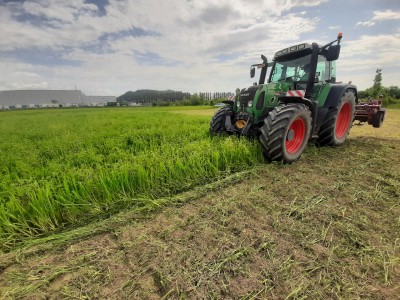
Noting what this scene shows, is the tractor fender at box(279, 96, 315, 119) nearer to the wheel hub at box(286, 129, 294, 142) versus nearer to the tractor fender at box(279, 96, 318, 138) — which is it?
the tractor fender at box(279, 96, 318, 138)

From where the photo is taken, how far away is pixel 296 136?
15.1 ft

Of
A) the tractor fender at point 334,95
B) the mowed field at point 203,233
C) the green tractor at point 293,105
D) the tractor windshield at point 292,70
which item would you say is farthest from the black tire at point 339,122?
the mowed field at point 203,233

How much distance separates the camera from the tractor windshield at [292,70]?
201 inches

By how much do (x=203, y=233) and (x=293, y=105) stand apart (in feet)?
9.84

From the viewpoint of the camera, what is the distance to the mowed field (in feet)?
5.57

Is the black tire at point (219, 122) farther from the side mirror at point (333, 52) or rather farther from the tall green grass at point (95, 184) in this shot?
the side mirror at point (333, 52)

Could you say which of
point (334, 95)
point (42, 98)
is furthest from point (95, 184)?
point (42, 98)

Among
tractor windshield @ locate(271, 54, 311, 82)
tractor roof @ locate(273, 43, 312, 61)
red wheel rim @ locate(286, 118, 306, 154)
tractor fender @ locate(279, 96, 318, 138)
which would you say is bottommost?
red wheel rim @ locate(286, 118, 306, 154)

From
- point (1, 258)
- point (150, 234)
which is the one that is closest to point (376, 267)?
point (150, 234)

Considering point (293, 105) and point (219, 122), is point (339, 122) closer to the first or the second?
point (293, 105)

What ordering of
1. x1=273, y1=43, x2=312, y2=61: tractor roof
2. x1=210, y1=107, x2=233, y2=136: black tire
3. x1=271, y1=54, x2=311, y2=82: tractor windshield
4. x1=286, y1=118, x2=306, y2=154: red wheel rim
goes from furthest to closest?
x1=210, y1=107, x2=233, y2=136: black tire, x1=271, y1=54, x2=311, y2=82: tractor windshield, x1=273, y1=43, x2=312, y2=61: tractor roof, x1=286, y1=118, x2=306, y2=154: red wheel rim

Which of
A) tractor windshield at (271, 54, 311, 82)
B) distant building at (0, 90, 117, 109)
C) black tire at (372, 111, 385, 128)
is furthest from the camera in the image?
Result: distant building at (0, 90, 117, 109)

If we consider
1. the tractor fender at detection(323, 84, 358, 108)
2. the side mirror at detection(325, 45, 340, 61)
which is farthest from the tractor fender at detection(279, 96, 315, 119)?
the side mirror at detection(325, 45, 340, 61)

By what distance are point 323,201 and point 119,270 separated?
7.81ft
